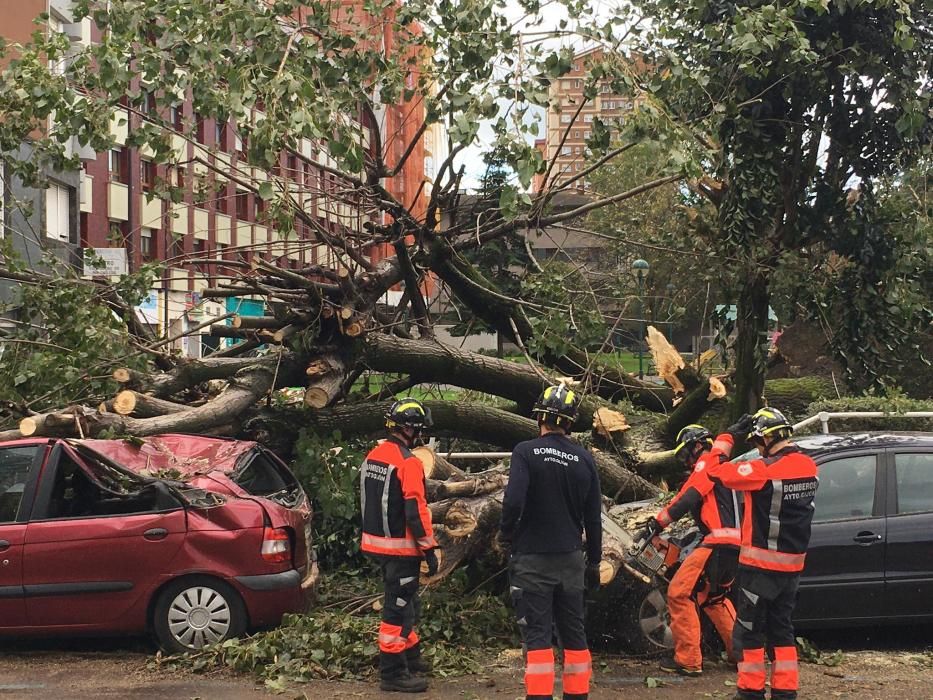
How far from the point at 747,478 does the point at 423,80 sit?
159 inches

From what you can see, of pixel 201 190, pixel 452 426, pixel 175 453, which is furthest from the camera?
pixel 201 190

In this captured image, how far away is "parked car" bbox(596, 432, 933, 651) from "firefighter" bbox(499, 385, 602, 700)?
4.12 feet

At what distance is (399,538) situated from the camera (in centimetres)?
582

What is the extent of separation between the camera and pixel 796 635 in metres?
6.72

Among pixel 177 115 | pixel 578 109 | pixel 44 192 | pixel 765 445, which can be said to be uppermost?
pixel 44 192

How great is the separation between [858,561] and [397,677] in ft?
10.5

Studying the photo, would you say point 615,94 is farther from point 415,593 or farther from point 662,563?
point 415,593

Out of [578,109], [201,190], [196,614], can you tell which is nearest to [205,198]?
[201,190]

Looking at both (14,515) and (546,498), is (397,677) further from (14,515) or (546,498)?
(14,515)

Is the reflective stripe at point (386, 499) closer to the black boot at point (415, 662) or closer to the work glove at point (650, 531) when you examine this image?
the black boot at point (415, 662)

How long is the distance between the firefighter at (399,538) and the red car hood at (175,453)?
56.0 inches

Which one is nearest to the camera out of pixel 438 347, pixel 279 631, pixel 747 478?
pixel 747 478

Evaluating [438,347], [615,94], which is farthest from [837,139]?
[438,347]

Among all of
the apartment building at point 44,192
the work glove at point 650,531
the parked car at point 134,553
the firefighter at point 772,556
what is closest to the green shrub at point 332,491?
the parked car at point 134,553
